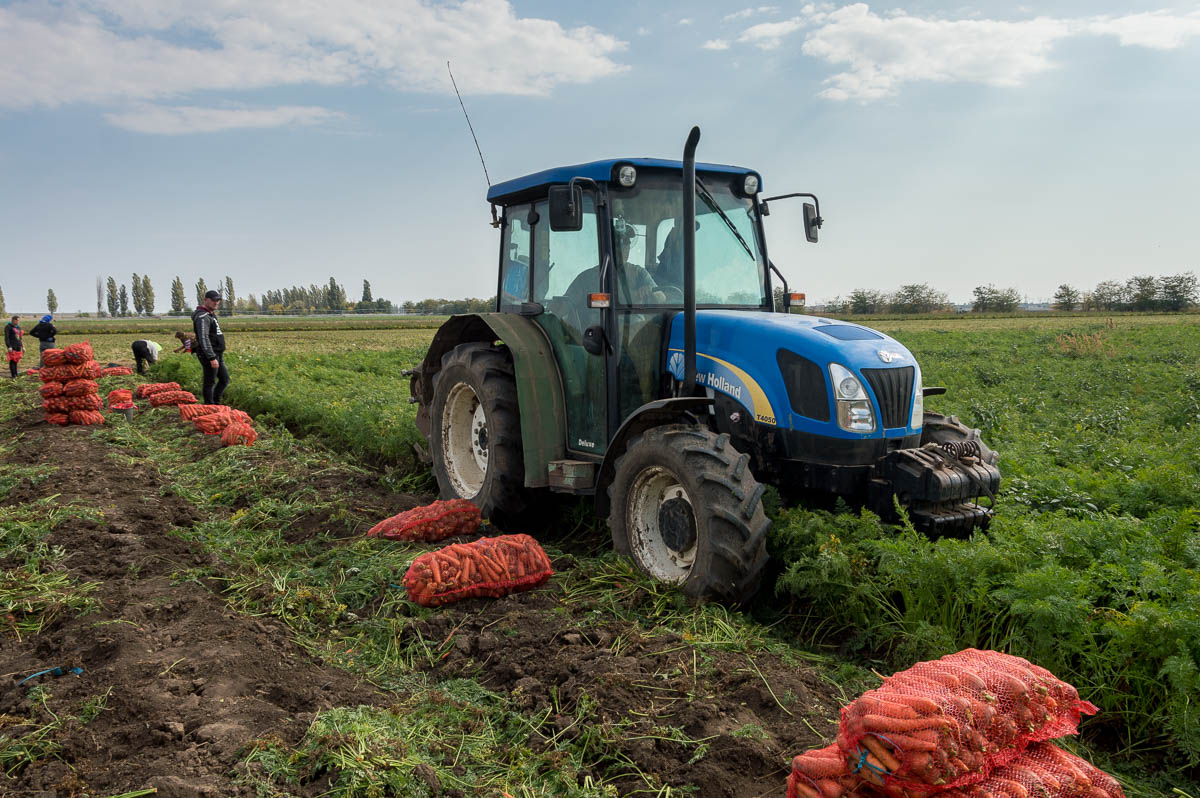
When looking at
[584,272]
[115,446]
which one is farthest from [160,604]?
[115,446]

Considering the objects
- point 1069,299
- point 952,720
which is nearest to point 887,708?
point 952,720

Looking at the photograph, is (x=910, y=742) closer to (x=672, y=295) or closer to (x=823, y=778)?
(x=823, y=778)

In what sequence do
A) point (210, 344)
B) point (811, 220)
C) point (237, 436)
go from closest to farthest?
1. point (811, 220)
2. point (237, 436)
3. point (210, 344)

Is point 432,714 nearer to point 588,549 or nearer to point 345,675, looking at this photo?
point 345,675

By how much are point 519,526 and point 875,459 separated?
2883 millimetres

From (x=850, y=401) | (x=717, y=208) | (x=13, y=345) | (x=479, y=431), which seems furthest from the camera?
(x=13, y=345)

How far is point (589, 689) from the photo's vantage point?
3537mm

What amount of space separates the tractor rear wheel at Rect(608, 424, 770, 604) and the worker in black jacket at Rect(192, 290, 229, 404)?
28.2ft

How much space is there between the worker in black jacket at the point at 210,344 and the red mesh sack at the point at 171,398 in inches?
26.8

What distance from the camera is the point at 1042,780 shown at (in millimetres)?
2482

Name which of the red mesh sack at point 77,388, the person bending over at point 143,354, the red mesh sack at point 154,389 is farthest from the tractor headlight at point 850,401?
the person bending over at point 143,354

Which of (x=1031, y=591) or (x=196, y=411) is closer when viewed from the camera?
(x=1031, y=591)

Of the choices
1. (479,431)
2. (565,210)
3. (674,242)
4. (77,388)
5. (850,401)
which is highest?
(565,210)

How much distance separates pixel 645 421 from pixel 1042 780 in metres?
2.93
